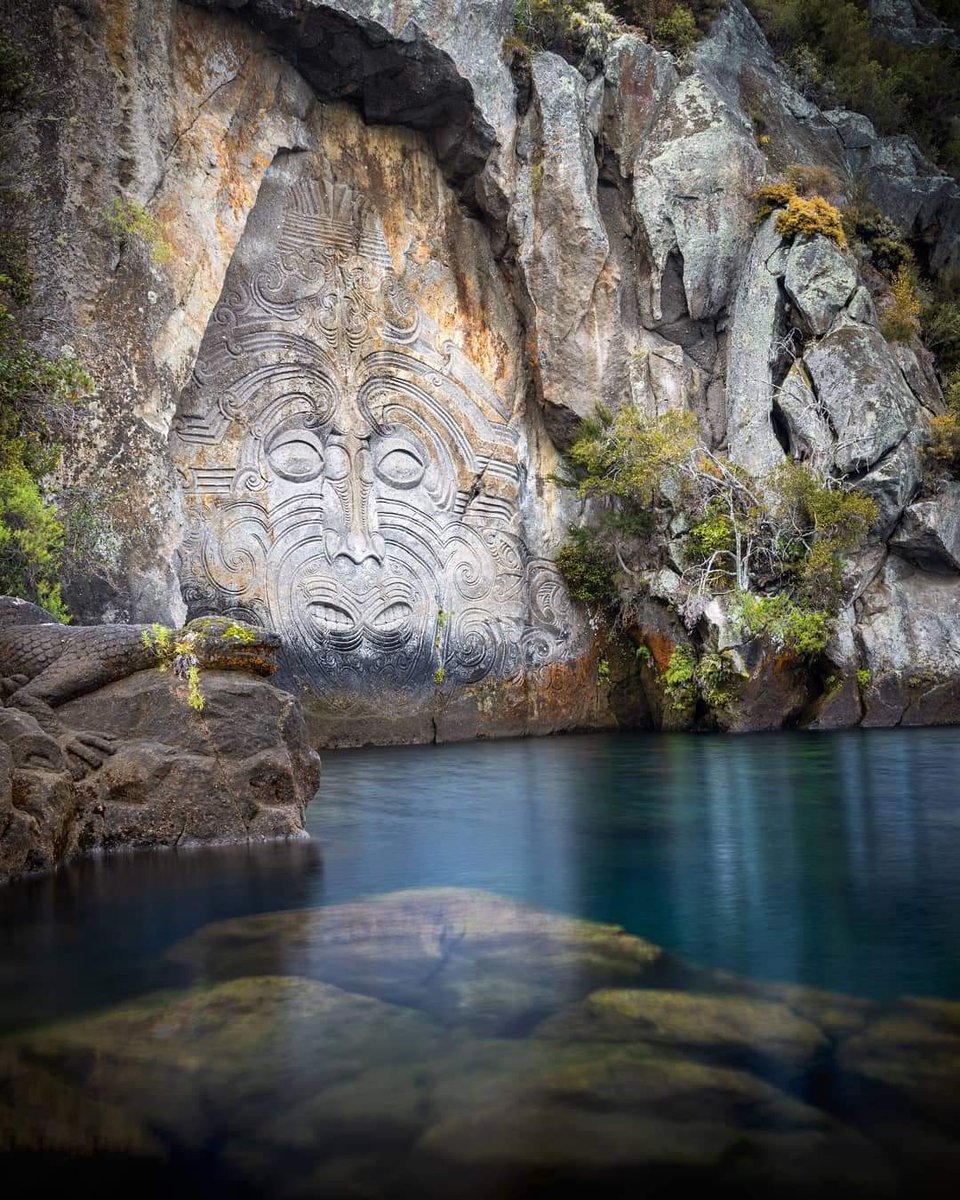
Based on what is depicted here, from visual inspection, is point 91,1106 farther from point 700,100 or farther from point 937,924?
point 700,100

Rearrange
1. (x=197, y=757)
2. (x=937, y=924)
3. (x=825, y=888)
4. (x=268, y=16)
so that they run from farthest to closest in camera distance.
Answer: (x=268, y=16) < (x=197, y=757) < (x=825, y=888) < (x=937, y=924)

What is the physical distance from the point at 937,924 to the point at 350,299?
17.7 meters

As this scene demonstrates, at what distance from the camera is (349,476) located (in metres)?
20.6

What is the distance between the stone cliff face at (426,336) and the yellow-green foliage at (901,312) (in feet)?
1.41

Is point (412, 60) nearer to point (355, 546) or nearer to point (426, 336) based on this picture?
point (426, 336)

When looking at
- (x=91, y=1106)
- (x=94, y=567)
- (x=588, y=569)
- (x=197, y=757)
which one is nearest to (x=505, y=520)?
(x=588, y=569)

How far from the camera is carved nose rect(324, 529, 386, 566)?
20.2 metres

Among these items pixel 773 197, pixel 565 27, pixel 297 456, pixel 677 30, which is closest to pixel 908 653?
pixel 773 197

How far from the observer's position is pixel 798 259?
22.5 metres

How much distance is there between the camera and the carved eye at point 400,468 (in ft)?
69.3

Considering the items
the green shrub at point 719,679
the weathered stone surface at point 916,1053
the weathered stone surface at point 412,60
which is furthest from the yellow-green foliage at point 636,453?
the weathered stone surface at point 916,1053

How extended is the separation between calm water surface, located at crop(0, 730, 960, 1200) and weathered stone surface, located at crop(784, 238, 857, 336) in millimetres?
15446

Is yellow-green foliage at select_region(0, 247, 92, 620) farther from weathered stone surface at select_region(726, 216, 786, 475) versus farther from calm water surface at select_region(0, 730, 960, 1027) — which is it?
weathered stone surface at select_region(726, 216, 786, 475)

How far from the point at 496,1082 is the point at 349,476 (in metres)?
17.4
